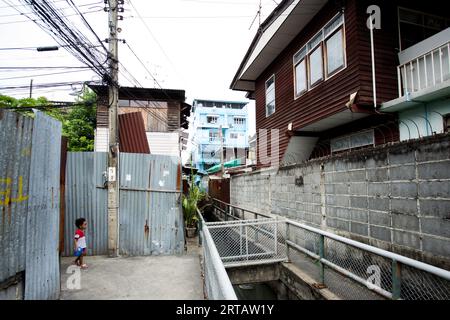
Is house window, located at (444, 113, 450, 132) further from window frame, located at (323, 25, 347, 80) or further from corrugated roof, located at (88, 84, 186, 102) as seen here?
corrugated roof, located at (88, 84, 186, 102)

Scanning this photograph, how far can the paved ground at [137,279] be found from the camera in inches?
177

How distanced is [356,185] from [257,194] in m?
5.84

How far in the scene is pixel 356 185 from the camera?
518 cm

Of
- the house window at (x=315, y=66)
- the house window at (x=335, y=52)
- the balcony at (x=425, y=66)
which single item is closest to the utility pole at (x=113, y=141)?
the house window at (x=315, y=66)

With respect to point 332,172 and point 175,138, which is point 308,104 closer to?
point 332,172

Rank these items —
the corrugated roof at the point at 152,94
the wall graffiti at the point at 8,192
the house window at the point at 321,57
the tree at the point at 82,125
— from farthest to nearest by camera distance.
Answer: the tree at the point at 82,125
the corrugated roof at the point at 152,94
the house window at the point at 321,57
the wall graffiti at the point at 8,192

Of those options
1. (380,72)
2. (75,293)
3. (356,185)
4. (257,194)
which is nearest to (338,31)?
(380,72)

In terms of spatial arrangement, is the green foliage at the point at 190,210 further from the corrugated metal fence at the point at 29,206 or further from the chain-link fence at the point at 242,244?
the corrugated metal fence at the point at 29,206

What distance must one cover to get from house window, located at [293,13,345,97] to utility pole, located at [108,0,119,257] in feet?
19.6

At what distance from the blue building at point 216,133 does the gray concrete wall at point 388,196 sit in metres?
37.0

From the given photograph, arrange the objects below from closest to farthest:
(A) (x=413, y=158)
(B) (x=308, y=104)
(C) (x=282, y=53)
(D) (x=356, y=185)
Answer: (A) (x=413, y=158), (D) (x=356, y=185), (B) (x=308, y=104), (C) (x=282, y=53)

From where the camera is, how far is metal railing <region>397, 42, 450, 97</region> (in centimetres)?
563

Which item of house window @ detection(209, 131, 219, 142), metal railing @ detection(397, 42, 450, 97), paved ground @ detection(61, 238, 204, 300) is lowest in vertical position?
paved ground @ detection(61, 238, 204, 300)

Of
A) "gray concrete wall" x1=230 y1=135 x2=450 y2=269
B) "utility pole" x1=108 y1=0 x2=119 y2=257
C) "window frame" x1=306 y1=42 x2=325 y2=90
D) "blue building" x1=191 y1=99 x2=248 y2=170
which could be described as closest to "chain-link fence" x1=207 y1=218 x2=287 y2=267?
"gray concrete wall" x1=230 y1=135 x2=450 y2=269
